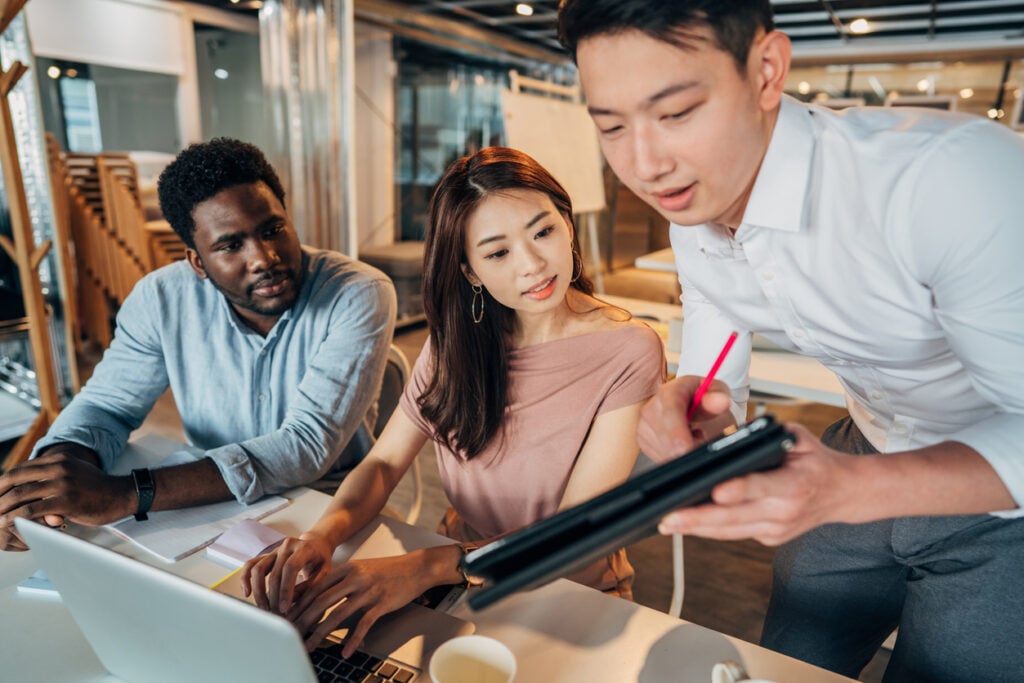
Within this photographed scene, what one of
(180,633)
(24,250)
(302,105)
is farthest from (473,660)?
(302,105)

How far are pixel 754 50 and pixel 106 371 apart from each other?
1.57 m

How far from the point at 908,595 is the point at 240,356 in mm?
1453

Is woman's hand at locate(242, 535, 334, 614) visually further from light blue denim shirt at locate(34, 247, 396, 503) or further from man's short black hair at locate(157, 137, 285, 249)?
man's short black hair at locate(157, 137, 285, 249)

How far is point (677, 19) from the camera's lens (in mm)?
653

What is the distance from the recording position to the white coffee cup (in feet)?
2.34

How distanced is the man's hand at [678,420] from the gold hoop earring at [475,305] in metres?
0.62

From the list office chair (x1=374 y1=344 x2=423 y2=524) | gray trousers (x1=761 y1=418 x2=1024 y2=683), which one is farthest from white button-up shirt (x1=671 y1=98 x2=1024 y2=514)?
office chair (x1=374 y1=344 x2=423 y2=524)

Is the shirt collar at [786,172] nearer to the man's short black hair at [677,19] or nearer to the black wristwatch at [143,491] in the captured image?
the man's short black hair at [677,19]

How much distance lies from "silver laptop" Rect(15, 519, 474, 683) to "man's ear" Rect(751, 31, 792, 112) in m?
0.71

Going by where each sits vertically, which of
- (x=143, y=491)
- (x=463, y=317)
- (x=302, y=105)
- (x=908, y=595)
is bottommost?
(x=908, y=595)

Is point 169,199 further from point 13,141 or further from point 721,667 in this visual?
point 721,667

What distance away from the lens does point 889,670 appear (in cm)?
108

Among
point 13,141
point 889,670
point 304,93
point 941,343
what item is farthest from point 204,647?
point 304,93

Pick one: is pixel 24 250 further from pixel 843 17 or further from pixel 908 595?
pixel 843 17
